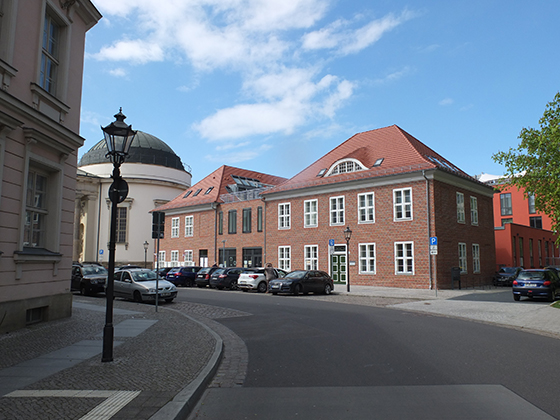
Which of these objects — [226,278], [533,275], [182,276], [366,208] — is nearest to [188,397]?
[533,275]

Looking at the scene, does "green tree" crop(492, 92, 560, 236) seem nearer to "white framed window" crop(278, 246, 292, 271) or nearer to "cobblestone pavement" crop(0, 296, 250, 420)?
"cobblestone pavement" crop(0, 296, 250, 420)

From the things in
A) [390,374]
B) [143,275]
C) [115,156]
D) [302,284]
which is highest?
[115,156]

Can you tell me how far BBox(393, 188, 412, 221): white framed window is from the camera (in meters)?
28.6

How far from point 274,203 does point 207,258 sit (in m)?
9.99

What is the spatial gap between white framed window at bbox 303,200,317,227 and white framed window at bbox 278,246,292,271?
2622 millimetres

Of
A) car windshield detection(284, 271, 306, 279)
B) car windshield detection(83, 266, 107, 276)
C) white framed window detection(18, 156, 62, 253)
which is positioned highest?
white framed window detection(18, 156, 62, 253)

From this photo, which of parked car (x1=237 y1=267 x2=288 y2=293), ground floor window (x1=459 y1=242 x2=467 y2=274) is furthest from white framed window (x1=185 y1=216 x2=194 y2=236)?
ground floor window (x1=459 y1=242 x2=467 y2=274)

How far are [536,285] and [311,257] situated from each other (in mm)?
16382

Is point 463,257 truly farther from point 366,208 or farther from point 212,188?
point 212,188

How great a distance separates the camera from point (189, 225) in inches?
1786

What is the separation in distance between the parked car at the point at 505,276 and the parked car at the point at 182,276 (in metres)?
21.9

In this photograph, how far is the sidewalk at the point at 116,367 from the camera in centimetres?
496

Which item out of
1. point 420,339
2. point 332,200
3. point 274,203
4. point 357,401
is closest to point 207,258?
point 274,203

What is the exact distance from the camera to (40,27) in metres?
10.8
